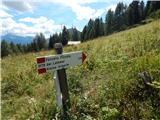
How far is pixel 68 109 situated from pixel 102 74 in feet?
9.09

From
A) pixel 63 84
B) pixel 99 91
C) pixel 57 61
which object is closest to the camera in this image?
pixel 57 61

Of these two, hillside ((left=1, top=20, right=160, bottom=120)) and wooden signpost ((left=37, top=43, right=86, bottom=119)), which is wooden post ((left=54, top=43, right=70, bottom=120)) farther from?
hillside ((left=1, top=20, right=160, bottom=120))

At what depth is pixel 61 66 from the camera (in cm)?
754

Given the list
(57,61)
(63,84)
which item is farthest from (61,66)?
(63,84)

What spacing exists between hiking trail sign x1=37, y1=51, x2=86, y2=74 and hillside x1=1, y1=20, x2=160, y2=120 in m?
1.01

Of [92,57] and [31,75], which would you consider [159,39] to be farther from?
[31,75]

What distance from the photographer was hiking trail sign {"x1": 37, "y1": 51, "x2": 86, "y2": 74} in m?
7.19

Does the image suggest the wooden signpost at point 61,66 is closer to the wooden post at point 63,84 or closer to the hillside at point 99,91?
the wooden post at point 63,84

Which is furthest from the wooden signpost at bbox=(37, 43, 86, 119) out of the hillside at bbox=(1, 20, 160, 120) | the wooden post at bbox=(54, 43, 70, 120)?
the hillside at bbox=(1, 20, 160, 120)

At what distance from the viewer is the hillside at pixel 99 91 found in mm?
7238

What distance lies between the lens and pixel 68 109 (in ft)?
24.9

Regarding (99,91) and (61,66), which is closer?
(61,66)

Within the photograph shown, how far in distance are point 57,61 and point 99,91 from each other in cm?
158

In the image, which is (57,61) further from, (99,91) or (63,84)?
(99,91)
